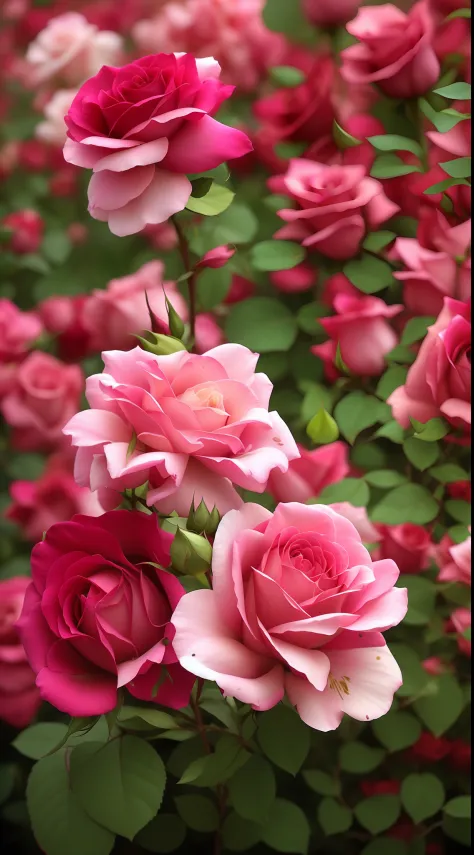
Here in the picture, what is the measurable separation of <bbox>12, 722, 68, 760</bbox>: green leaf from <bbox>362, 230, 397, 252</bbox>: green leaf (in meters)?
0.38

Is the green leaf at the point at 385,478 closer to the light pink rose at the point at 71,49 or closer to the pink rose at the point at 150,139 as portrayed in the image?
the pink rose at the point at 150,139

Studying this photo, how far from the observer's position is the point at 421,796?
2.01 ft

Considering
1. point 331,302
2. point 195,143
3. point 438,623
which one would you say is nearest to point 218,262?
point 195,143

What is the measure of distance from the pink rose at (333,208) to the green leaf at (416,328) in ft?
0.22

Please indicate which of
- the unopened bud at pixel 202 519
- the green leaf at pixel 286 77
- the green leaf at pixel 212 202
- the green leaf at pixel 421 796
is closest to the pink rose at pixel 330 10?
the green leaf at pixel 286 77

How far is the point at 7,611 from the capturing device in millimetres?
687

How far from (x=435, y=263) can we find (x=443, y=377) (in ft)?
0.32

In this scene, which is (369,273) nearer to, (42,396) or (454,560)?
(454,560)

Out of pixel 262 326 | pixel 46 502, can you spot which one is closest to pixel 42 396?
pixel 46 502

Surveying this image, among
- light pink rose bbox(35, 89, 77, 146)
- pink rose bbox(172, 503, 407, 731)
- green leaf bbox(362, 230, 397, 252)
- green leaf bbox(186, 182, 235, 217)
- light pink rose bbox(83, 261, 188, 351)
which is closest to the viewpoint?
pink rose bbox(172, 503, 407, 731)

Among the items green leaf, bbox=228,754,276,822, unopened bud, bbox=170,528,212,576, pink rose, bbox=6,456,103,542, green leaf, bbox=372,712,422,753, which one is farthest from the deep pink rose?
pink rose, bbox=6,456,103,542

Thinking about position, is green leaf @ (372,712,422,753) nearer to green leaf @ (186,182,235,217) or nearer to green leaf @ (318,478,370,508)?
green leaf @ (318,478,370,508)

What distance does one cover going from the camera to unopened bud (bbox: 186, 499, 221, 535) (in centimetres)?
43

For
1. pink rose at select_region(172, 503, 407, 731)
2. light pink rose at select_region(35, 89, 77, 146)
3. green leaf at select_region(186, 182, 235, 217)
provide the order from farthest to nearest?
light pink rose at select_region(35, 89, 77, 146), green leaf at select_region(186, 182, 235, 217), pink rose at select_region(172, 503, 407, 731)
